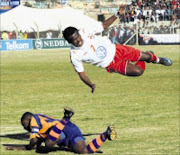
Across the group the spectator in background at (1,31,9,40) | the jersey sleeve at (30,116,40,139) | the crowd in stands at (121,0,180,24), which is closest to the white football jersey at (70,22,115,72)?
the jersey sleeve at (30,116,40,139)

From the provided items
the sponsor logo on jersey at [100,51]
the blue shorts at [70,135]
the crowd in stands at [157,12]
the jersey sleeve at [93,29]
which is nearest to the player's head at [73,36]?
the jersey sleeve at [93,29]

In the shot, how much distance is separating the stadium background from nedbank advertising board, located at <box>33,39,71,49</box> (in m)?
14.2

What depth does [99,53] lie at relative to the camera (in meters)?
12.5

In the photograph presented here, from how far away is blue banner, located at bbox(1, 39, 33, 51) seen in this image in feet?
218

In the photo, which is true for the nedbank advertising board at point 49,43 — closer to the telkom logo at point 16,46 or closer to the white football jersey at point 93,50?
the telkom logo at point 16,46

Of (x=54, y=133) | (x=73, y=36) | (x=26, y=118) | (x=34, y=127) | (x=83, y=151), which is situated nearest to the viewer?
(x=73, y=36)

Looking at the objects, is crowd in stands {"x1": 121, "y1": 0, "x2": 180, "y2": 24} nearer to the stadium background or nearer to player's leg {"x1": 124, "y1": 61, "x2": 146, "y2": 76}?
the stadium background

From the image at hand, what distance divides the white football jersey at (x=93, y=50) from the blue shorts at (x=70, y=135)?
5263 mm

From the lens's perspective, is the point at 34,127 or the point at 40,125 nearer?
the point at 34,127

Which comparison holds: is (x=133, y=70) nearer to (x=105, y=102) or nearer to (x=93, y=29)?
(x=93, y=29)

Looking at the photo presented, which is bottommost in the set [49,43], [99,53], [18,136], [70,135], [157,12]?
[49,43]

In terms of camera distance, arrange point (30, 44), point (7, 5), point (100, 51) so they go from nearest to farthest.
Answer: point (100, 51) < point (30, 44) < point (7, 5)

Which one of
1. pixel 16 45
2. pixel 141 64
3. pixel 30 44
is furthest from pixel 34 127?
pixel 30 44

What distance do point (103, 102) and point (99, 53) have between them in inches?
826
